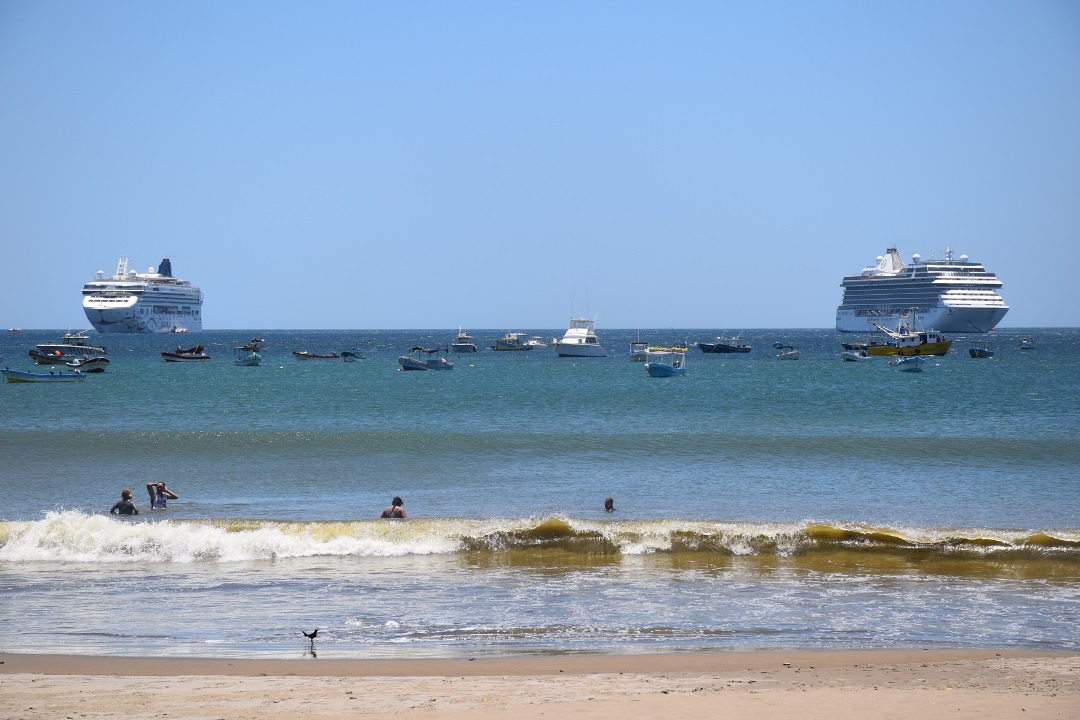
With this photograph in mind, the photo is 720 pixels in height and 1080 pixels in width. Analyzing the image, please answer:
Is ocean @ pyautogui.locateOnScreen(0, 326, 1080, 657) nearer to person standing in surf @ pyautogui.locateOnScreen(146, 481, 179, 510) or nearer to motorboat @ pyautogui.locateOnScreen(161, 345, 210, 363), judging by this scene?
person standing in surf @ pyautogui.locateOnScreen(146, 481, 179, 510)

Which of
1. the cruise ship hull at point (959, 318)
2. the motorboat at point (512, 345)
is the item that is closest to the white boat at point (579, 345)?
the motorboat at point (512, 345)

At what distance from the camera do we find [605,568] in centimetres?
1547

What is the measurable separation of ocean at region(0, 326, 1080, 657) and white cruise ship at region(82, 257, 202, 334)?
135 meters

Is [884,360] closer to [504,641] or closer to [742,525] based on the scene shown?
[742,525]

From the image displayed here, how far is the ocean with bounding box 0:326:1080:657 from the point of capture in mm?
11484

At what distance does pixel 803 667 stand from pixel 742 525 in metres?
7.72

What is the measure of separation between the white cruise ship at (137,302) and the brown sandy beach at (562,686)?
171m

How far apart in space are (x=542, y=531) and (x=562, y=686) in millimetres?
8306

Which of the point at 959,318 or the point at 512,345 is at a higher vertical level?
the point at 959,318

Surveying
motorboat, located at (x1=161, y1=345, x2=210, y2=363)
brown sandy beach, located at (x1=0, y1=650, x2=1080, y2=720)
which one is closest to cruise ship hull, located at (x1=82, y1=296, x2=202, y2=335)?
motorboat, located at (x1=161, y1=345, x2=210, y2=363)

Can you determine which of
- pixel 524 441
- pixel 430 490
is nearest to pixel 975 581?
pixel 430 490

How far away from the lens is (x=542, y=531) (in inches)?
675

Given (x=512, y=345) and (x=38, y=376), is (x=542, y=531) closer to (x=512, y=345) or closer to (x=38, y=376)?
(x=38, y=376)

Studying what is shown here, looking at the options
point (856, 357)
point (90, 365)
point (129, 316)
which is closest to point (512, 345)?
point (856, 357)
